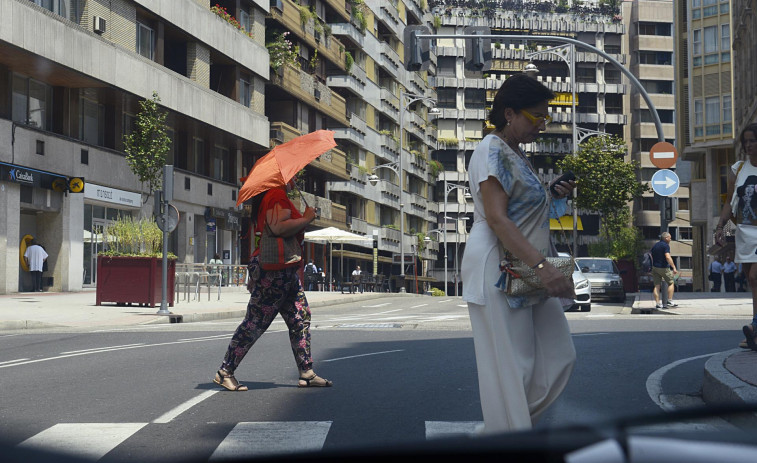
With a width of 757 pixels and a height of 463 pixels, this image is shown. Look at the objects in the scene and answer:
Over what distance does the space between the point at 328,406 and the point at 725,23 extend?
50098 millimetres

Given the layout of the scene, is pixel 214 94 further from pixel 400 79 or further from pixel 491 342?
pixel 400 79

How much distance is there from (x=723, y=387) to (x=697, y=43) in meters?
49.3

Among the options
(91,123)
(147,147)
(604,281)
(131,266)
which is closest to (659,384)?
(131,266)

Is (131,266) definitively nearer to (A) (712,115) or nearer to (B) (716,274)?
(B) (716,274)

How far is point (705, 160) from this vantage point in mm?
54125

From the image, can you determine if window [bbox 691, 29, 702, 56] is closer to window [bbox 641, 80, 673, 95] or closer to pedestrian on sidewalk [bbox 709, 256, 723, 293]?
pedestrian on sidewalk [bbox 709, 256, 723, 293]

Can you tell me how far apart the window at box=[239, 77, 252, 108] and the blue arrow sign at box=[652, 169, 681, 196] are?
2329 centimetres

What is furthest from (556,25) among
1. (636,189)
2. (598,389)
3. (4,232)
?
(598,389)

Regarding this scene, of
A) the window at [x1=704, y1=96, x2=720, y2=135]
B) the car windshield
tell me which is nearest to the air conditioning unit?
the car windshield

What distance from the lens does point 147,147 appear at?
103 feet

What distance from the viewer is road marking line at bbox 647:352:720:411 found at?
7305 millimetres

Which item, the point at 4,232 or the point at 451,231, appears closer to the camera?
the point at 4,232

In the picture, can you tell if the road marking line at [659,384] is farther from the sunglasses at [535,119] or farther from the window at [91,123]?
the window at [91,123]

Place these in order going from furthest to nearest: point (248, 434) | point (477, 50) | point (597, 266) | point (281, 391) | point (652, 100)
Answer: point (652, 100), point (597, 266), point (477, 50), point (281, 391), point (248, 434)
